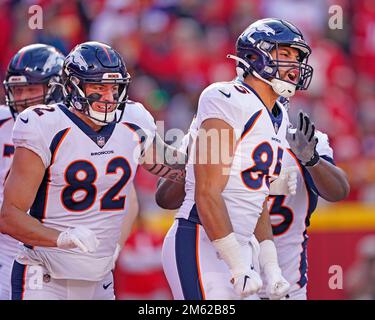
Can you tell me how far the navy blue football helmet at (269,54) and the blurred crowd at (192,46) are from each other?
387 centimetres

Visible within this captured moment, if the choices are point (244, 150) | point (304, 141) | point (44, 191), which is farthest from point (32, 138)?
point (304, 141)

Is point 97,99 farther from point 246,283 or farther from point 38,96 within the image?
point 246,283

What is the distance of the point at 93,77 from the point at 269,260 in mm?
1179

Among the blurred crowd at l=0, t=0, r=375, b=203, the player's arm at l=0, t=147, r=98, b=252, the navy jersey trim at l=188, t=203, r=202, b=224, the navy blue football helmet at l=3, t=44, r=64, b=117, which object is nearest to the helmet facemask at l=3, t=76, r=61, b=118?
the navy blue football helmet at l=3, t=44, r=64, b=117

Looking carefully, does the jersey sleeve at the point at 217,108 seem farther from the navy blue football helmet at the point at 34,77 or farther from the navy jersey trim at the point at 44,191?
the navy blue football helmet at the point at 34,77

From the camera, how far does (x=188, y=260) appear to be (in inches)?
166

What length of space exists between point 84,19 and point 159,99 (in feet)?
3.39

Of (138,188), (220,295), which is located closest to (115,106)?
(220,295)

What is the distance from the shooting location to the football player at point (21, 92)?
17.0 feet

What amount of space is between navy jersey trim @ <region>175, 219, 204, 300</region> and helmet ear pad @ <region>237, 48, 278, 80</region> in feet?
2.50

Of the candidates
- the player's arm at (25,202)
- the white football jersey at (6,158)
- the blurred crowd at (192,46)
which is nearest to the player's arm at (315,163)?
the player's arm at (25,202)

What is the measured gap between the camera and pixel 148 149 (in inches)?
187

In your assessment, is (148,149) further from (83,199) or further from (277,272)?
(277,272)
